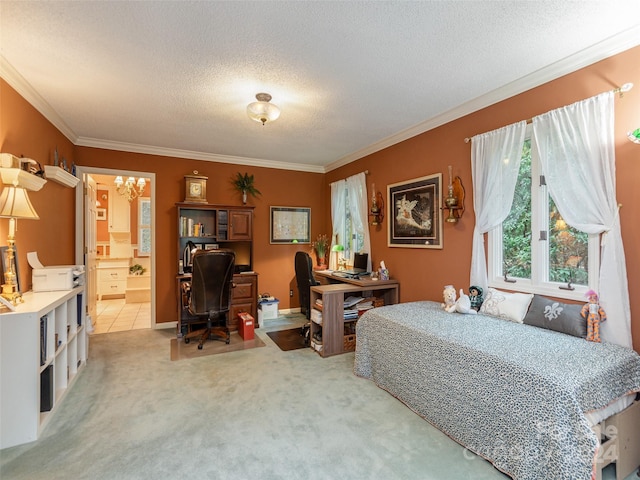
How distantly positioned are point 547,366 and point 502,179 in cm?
159

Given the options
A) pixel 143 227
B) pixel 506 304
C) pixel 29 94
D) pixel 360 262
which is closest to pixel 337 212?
pixel 360 262

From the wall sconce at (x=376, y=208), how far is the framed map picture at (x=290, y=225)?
5.08ft

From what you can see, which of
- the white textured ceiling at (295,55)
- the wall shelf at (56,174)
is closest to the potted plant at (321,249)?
the white textured ceiling at (295,55)

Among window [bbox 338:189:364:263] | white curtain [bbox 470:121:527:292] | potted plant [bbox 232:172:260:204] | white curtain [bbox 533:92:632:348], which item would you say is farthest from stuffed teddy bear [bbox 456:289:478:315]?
potted plant [bbox 232:172:260:204]

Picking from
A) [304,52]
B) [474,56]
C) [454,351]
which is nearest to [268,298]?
[454,351]

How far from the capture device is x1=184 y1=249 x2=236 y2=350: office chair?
141 inches

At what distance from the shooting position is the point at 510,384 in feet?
5.70

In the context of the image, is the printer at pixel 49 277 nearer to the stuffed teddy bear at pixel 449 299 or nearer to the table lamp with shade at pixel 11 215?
the table lamp with shade at pixel 11 215

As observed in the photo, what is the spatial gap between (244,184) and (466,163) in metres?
3.23

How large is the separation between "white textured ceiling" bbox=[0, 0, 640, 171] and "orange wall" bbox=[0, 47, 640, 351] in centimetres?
14

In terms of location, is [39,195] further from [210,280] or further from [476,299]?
[476,299]

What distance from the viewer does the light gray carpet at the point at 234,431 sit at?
1.78m

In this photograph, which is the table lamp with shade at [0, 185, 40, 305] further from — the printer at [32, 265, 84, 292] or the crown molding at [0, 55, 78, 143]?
the crown molding at [0, 55, 78, 143]

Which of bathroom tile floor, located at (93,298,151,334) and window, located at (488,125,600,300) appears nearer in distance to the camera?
window, located at (488,125,600,300)
